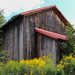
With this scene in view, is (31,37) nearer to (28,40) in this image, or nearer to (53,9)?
(28,40)

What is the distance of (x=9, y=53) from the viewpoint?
28.9 feet

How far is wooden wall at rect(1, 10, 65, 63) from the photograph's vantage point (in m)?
7.12

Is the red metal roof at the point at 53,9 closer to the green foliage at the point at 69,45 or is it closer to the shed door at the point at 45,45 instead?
the shed door at the point at 45,45

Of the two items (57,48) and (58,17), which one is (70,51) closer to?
(57,48)

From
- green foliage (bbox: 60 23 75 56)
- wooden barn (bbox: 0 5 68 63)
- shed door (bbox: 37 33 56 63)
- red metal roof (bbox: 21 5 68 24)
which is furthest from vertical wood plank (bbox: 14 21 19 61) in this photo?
green foliage (bbox: 60 23 75 56)

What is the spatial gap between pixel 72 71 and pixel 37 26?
186 inches

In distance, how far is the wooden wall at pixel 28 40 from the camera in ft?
23.4

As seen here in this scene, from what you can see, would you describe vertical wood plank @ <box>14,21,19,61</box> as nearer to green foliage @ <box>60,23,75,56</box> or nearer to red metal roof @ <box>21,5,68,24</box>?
red metal roof @ <box>21,5,68,24</box>

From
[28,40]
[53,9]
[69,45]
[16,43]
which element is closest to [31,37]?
[28,40]

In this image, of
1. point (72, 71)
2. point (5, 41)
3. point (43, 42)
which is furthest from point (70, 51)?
point (5, 41)

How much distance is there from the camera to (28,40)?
772cm

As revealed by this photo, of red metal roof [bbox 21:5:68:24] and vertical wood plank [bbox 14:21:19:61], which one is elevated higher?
red metal roof [bbox 21:5:68:24]

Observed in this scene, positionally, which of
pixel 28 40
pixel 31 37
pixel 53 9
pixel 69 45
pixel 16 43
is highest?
pixel 53 9

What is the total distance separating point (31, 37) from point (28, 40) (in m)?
0.32
